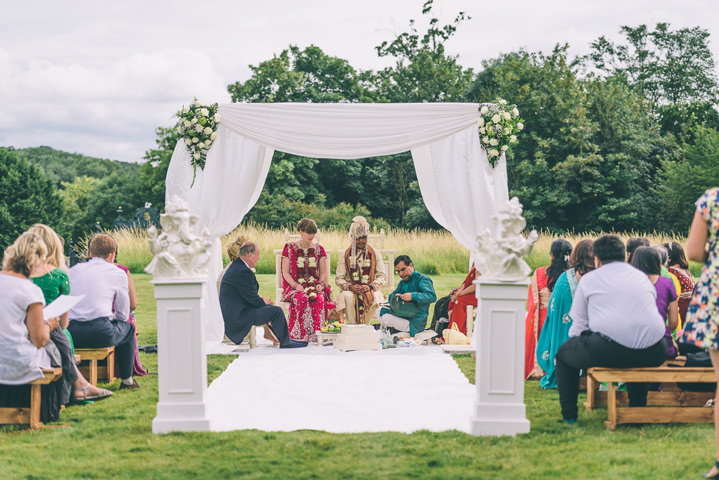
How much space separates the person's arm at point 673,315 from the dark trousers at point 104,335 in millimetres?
4140

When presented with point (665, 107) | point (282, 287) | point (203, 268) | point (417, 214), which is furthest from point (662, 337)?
point (665, 107)

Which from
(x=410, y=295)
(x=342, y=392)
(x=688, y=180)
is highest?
(x=688, y=180)

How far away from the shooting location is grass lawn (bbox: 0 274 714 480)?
372 cm

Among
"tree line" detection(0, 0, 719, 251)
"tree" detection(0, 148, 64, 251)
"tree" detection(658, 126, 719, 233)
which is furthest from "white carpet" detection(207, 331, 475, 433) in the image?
"tree" detection(0, 148, 64, 251)

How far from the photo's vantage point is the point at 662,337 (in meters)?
4.51

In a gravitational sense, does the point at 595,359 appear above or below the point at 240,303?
above

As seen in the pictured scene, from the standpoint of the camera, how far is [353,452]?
13.4ft

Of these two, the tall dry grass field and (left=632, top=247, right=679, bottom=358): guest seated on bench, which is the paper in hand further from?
the tall dry grass field

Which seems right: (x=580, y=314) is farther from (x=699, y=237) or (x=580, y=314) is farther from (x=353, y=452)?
(x=353, y=452)

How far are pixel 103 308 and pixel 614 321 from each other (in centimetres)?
384

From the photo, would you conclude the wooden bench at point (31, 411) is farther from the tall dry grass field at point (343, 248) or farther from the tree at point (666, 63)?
the tree at point (666, 63)

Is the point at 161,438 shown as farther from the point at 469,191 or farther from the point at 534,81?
the point at 534,81

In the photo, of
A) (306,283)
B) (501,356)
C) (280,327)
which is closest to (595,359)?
(501,356)

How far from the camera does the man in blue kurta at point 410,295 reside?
25.7 ft
